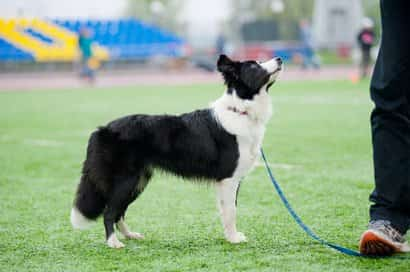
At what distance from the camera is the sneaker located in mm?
3928

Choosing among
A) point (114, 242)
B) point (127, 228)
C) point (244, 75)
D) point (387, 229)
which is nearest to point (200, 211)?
point (127, 228)

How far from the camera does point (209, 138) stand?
4.63 meters

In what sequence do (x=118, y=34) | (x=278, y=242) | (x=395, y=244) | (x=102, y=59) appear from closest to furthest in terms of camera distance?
(x=395, y=244)
(x=278, y=242)
(x=102, y=59)
(x=118, y=34)

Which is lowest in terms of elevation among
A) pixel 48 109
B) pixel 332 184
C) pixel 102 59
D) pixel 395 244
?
pixel 102 59

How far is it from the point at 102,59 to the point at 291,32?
714 inches

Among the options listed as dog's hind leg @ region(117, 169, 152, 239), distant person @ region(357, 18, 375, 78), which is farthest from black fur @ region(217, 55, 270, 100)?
distant person @ region(357, 18, 375, 78)

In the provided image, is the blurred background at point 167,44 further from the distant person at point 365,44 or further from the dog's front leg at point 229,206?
the dog's front leg at point 229,206

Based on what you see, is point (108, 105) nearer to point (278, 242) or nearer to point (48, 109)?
point (48, 109)

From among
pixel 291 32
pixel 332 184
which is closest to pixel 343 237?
pixel 332 184

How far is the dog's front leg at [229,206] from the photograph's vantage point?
14.9ft

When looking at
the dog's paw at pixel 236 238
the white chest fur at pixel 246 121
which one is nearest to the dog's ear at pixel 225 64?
the white chest fur at pixel 246 121

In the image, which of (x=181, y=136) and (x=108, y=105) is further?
(x=108, y=105)

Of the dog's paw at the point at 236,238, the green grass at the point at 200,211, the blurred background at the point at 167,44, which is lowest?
the blurred background at the point at 167,44

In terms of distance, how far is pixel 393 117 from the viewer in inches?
162
